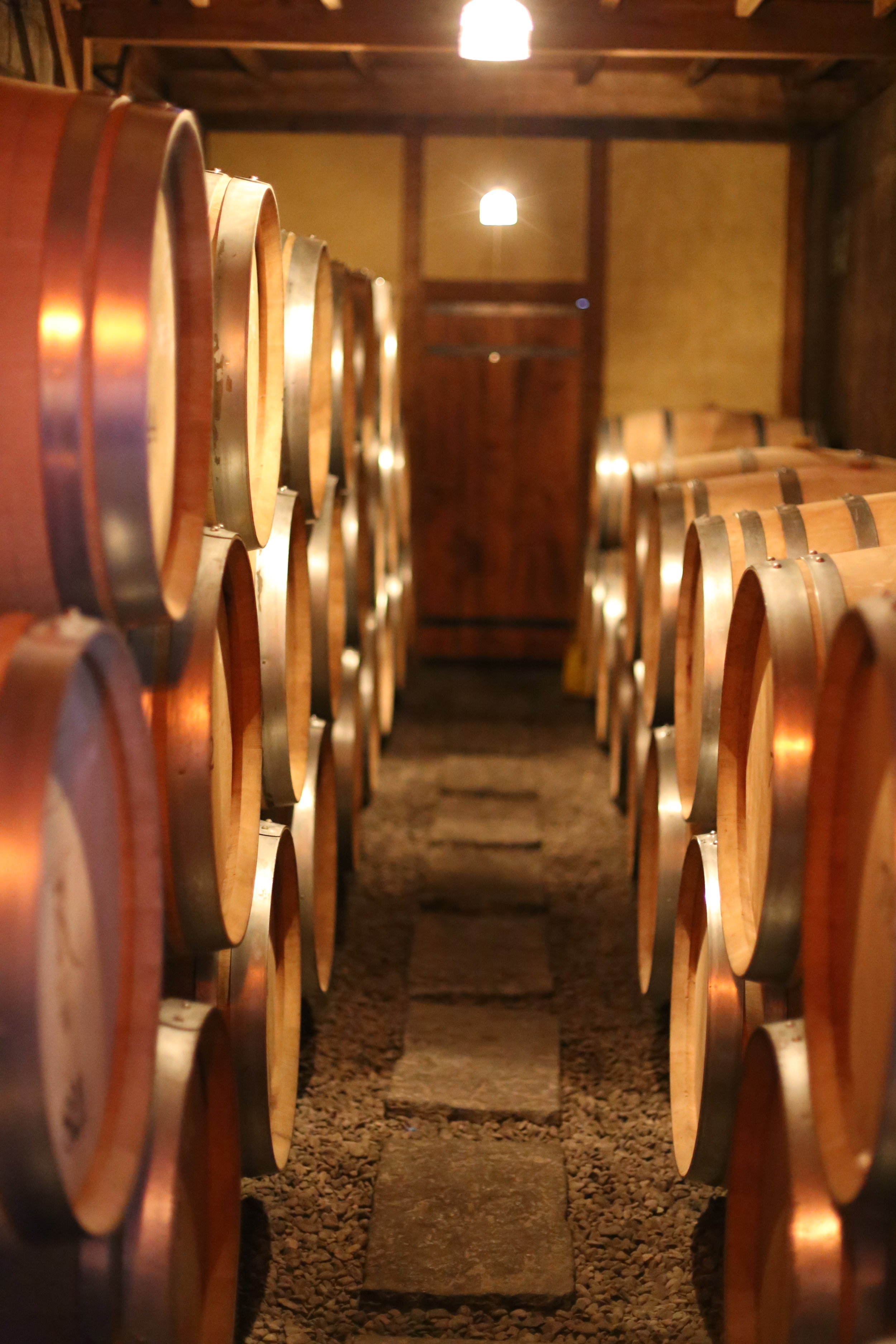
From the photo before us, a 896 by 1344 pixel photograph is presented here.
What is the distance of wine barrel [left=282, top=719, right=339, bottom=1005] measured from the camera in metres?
3.35

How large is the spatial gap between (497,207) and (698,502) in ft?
7.15

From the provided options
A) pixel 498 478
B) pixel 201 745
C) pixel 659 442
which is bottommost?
pixel 201 745

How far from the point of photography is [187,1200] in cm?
195

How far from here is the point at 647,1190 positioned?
2926mm

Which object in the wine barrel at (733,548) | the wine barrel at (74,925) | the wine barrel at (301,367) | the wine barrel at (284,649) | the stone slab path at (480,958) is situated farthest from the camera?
the stone slab path at (480,958)

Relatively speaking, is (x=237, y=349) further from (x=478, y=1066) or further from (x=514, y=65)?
(x=514, y=65)

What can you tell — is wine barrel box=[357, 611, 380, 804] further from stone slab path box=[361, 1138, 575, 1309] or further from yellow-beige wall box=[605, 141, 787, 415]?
yellow-beige wall box=[605, 141, 787, 415]

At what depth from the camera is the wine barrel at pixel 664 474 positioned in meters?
4.42

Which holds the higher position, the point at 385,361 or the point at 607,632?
the point at 385,361

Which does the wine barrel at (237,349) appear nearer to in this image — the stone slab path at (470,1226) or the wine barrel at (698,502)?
the wine barrel at (698,502)

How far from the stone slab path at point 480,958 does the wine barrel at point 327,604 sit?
87cm

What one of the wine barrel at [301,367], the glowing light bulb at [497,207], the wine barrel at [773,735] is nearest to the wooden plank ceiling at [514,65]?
the glowing light bulb at [497,207]

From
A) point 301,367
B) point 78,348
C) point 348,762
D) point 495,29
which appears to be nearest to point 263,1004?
point 78,348

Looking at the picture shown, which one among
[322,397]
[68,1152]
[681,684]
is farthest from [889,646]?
[322,397]
